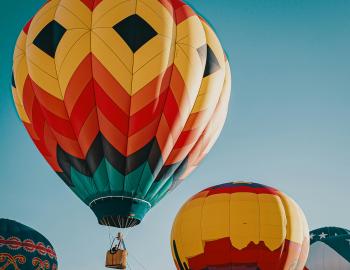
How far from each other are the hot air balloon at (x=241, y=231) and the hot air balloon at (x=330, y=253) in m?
4.63

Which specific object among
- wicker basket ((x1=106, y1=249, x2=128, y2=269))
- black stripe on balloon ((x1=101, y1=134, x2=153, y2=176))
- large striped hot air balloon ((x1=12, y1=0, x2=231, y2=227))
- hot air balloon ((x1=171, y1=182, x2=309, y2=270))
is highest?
large striped hot air balloon ((x1=12, y1=0, x2=231, y2=227))

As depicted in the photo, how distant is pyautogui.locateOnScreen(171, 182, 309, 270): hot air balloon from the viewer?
1278 cm

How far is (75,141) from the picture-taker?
42.2 feet

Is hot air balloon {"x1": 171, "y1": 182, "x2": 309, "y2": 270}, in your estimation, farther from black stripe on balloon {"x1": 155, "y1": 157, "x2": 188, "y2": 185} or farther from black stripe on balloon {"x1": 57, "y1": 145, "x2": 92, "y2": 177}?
black stripe on balloon {"x1": 57, "y1": 145, "x2": 92, "y2": 177}

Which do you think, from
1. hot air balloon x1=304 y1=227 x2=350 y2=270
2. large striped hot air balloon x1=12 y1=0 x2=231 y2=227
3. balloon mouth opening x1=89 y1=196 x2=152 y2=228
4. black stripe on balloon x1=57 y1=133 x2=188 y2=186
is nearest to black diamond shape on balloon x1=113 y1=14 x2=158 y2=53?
large striped hot air balloon x1=12 y1=0 x2=231 y2=227

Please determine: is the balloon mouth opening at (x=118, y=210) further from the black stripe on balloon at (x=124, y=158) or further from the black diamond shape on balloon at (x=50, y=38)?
the black diamond shape on balloon at (x=50, y=38)

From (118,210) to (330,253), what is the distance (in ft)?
26.7

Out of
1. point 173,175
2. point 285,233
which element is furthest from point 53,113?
point 285,233

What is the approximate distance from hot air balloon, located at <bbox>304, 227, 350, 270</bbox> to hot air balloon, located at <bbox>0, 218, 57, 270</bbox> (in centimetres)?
747

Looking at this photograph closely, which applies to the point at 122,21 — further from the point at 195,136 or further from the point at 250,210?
the point at 250,210

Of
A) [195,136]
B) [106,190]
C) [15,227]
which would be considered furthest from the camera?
[15,227]

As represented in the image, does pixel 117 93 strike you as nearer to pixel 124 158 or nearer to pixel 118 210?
pixel 124 158

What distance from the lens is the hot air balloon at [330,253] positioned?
17.9 meters

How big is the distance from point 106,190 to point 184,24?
3783 millimetres
